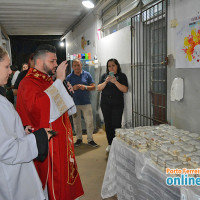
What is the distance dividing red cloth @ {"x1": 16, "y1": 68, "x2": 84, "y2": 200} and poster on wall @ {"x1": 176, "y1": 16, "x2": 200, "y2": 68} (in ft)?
4.26

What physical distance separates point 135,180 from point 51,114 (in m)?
0.88

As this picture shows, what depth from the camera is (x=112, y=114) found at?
11.1ft

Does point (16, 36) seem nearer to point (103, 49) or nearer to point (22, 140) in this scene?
point (103, 49)

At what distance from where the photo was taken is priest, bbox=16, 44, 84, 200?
1622 millimetres

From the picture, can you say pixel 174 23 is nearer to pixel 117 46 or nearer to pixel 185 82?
pixel 185 82

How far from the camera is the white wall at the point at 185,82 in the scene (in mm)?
2078

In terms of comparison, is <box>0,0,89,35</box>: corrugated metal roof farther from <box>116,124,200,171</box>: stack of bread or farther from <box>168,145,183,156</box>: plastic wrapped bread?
<box>168,145,183,156</box>: plastic wrapped bread

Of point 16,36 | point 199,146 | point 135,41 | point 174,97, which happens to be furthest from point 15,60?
point 199,146

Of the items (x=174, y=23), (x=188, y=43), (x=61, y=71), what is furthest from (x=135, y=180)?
(x=174, y=23)

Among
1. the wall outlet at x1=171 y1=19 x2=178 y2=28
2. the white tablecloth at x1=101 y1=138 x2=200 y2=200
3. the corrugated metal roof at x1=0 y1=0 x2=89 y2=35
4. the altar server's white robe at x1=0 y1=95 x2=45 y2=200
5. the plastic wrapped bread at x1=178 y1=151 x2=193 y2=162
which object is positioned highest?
the corrugated metal roof at x1=0 y1=0 x2=89 y2=35

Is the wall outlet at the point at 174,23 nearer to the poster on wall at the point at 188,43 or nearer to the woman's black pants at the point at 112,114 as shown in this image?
the poster on wall at the point at 188,43

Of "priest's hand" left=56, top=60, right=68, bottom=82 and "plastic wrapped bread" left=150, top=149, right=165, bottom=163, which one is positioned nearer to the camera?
"plastic wrapped bread" left=150, top=149, right=165, bottom=163

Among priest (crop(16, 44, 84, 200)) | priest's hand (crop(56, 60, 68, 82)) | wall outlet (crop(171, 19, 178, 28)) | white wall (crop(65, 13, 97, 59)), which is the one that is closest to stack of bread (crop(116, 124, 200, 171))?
priest (crop(16, 44, 84, 200))

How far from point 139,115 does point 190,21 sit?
1.66 meters
